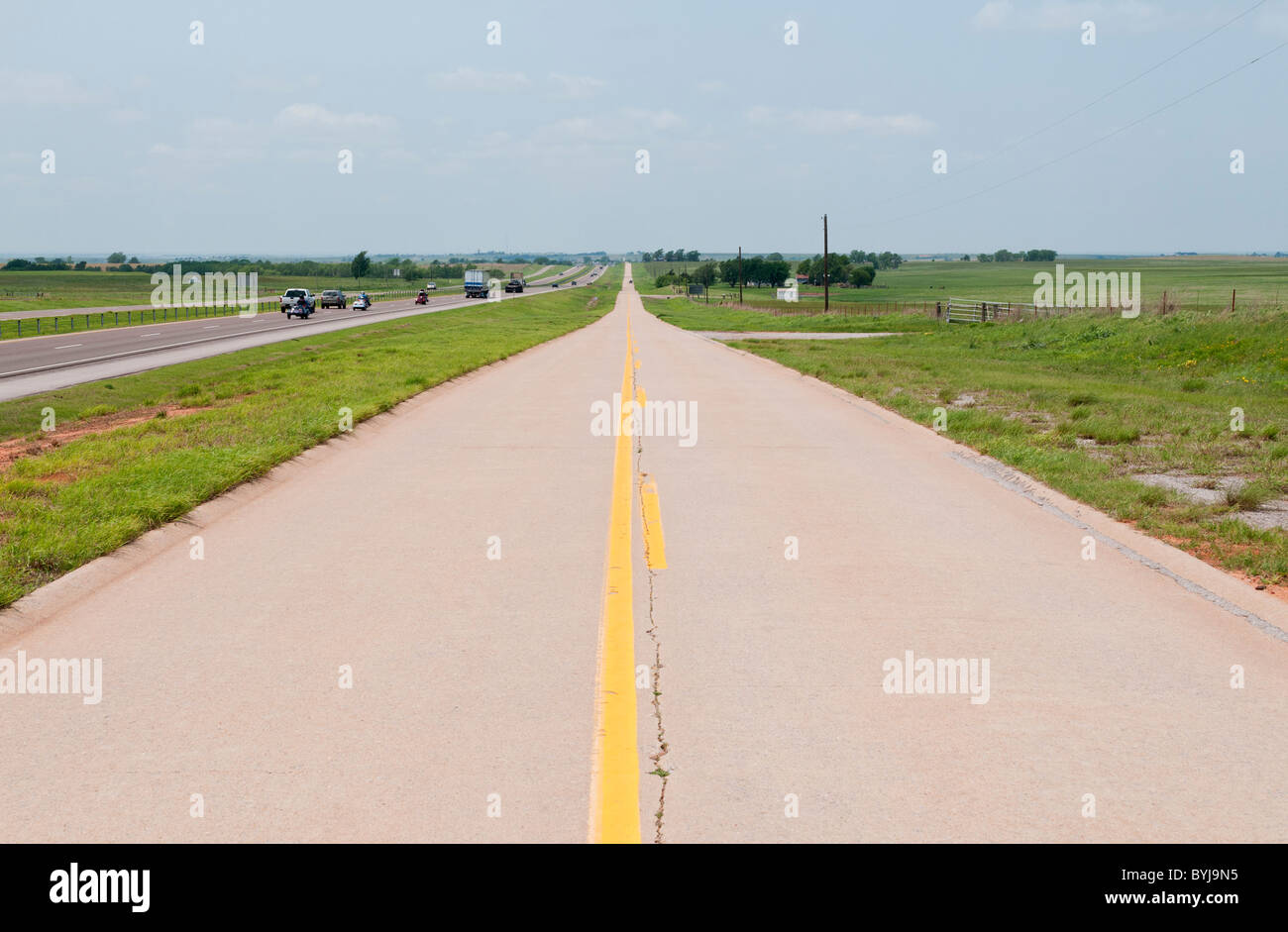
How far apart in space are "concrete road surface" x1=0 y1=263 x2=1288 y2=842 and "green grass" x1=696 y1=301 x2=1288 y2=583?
0.73 metres

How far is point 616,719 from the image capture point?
16.0 feet

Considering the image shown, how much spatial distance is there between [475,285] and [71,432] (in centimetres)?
10385

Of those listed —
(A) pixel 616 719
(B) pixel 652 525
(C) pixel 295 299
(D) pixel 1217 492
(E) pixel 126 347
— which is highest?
(C) pixel 295 299

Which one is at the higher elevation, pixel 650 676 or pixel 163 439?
pixel 163 439

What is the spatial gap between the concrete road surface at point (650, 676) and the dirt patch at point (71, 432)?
5231 mm

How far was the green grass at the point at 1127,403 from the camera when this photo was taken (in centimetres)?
977

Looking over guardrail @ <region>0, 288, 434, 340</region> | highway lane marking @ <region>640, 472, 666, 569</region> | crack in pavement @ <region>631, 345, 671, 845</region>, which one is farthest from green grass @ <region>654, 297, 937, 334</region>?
crack in pavement @ <region>631, 345, 671, 845</region>

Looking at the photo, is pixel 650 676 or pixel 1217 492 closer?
pixel 650 676

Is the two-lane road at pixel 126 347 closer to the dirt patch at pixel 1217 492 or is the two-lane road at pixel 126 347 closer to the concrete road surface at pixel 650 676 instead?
the concrete road surface at pixel 650 676

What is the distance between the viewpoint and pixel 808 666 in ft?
18.4

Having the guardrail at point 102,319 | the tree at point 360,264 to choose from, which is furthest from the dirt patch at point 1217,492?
the tree at point 360,264

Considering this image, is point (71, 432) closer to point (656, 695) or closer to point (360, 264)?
point (656, 695)

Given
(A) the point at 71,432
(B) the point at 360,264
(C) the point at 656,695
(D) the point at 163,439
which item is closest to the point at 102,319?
(A) the point at 71,432
